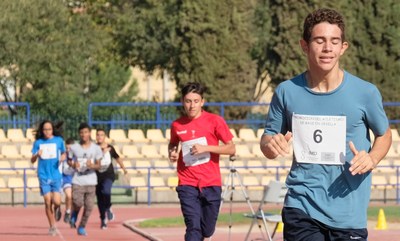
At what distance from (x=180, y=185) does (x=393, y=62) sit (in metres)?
28.3

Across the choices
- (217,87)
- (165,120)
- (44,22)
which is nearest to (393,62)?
(217,87)

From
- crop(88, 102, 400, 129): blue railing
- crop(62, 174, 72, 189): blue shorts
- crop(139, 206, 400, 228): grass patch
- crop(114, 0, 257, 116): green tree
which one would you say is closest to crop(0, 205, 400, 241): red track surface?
crop(139, 206, 400, 228): grass patch

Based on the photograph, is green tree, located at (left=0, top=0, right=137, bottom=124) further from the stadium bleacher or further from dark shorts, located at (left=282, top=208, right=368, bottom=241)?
dark shorts, located at (left=282, top=208, right=368, bottom=241)

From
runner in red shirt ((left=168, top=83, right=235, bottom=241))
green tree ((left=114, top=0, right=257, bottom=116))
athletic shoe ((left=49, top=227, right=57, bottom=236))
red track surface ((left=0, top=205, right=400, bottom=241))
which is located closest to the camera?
runner in red shirt ((left=168, top=83, right=235, bottom=241))

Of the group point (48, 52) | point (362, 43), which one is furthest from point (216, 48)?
point (48, 52)

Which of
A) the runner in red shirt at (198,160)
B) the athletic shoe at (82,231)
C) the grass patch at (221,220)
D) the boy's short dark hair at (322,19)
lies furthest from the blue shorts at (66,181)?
the boy's short dark hair at (322,19)

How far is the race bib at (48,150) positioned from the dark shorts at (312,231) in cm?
1447

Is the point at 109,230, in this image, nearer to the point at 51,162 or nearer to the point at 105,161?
the point at 105,161

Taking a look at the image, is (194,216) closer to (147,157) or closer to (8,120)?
(147,157)

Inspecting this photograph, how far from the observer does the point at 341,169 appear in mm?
7758

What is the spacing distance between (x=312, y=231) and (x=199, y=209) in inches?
245

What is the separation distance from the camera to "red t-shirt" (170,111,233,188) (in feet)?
46.1

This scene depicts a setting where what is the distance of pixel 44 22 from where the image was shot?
4038cm

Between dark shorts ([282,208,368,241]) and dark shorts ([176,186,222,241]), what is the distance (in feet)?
19.3
